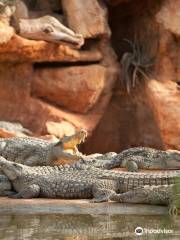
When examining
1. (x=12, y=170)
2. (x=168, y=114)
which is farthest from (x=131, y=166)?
(x=168, y=114)

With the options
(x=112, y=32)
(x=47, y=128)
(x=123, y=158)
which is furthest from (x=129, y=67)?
(x=123, y=158)

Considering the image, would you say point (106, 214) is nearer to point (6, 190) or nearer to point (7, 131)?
point (6, 190)

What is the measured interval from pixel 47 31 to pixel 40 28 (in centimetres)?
17

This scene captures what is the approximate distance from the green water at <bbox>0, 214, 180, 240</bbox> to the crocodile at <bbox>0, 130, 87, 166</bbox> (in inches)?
121

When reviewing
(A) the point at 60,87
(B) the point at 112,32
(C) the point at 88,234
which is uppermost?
(B) the point at 112,32

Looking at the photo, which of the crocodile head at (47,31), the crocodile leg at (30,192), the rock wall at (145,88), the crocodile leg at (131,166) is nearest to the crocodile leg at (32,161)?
the crocodile leg at (131,166)

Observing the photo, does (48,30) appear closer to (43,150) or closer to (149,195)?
(43,150)

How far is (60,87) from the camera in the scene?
1909 centimetres

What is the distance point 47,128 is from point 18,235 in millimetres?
11207

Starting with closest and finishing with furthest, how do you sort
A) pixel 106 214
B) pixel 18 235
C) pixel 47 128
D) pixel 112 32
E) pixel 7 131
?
pixel 18 235, pixel 106 214, pixel 7 131, pixel 47 128, pixel 112 32

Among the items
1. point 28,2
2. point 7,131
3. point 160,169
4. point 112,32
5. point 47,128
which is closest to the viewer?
point 160,169

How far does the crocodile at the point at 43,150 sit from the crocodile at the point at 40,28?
21.2 ft

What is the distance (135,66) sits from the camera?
65.5 feet

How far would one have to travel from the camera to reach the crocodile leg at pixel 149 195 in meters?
8.24
